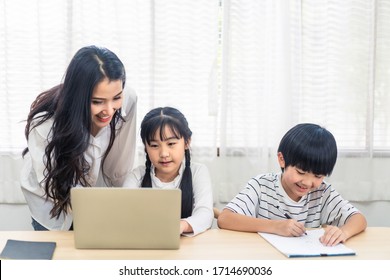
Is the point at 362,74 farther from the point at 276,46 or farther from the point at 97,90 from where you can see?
the point at 97,90

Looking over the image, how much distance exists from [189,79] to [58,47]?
70 cm

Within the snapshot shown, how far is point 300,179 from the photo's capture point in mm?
1710

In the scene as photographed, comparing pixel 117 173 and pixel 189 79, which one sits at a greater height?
pixel 189 79

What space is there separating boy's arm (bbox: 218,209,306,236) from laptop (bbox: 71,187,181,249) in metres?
0.33

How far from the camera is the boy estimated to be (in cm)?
162

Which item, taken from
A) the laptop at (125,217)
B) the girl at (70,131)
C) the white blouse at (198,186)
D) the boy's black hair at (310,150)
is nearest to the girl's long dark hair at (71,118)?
the girl at (70,131)

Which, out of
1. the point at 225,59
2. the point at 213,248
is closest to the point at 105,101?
the point at 213,248

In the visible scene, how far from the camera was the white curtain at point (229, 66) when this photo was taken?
8.29 feet

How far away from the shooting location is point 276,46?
260cm

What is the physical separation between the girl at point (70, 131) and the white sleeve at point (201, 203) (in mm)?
379

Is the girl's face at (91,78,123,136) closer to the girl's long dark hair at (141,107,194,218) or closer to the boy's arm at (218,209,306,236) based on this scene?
the girl's long dark hair at (141,107,194,218)

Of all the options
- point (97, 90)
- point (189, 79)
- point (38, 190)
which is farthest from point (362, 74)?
point (38, 190)

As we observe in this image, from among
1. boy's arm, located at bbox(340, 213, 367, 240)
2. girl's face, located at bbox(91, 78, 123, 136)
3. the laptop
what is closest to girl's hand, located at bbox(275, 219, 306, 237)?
boy's arm, located at bbox(340, 213, 367, 240)
